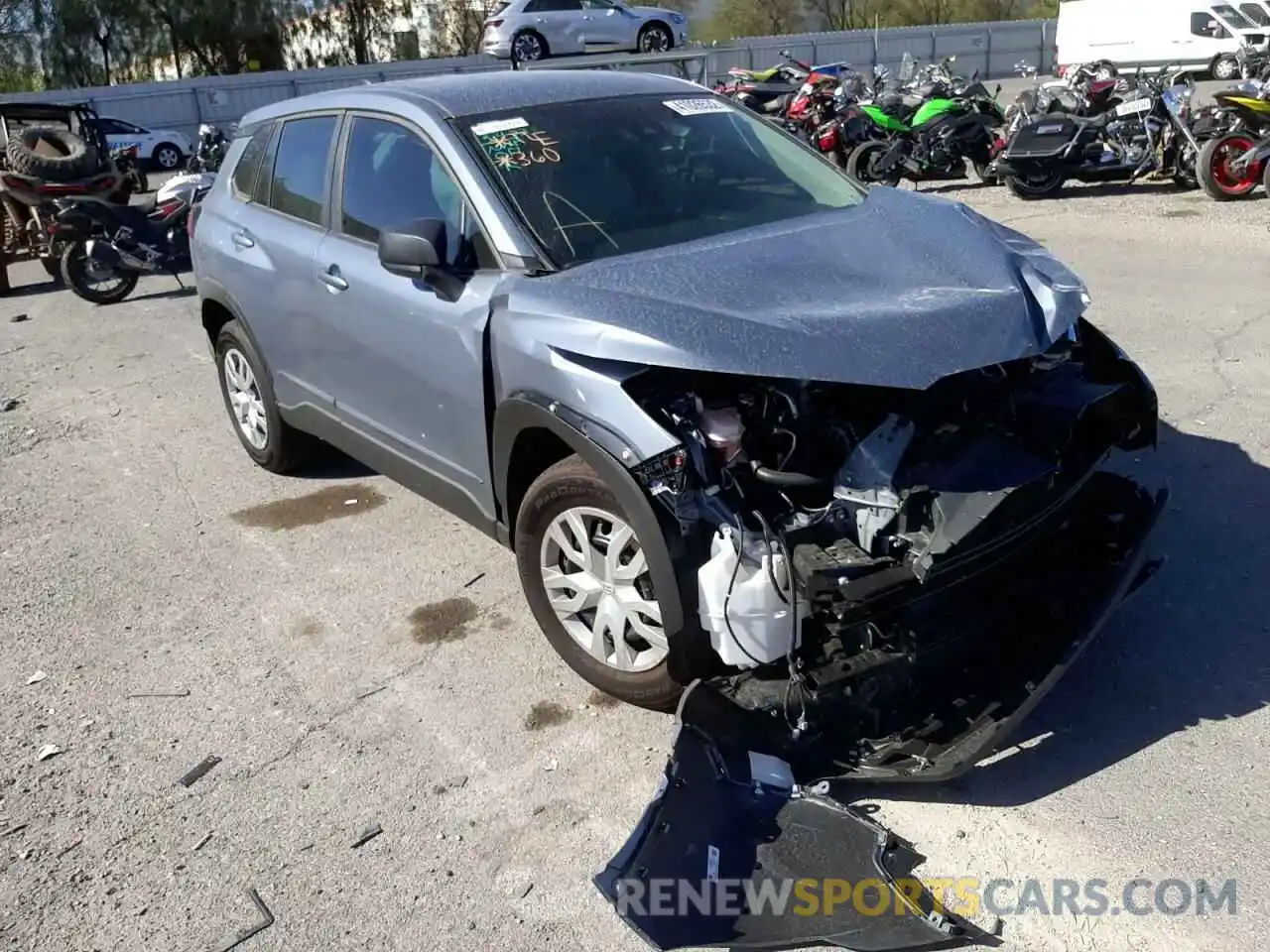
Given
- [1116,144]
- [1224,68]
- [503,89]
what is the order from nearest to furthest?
[503,89], [1116,144], [1224,68]

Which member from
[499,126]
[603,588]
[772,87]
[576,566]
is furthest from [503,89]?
[772,87]

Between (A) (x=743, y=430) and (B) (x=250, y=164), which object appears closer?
(A) (x=743, y=430)

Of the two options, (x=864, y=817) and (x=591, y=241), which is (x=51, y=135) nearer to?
(x=591, y=241)

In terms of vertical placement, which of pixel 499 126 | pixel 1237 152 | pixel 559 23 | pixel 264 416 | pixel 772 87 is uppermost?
pixel 559 23

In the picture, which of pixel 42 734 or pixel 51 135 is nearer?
pixel 42 734

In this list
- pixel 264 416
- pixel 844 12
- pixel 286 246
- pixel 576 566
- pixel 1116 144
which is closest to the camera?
pixel 576 566

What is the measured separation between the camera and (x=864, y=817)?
2.94 metres

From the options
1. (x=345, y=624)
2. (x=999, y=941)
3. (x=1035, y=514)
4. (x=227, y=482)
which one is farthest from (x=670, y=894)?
(x=227, y=482)

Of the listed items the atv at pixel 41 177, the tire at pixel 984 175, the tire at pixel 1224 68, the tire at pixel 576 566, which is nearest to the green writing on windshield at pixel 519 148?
the tire at pixel 576 566

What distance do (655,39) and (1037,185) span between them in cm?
1472

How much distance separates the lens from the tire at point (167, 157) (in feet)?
83.6

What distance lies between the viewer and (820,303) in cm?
329

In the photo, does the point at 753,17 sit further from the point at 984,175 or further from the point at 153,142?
the point at 984,175

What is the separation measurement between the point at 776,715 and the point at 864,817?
13.8 inches
